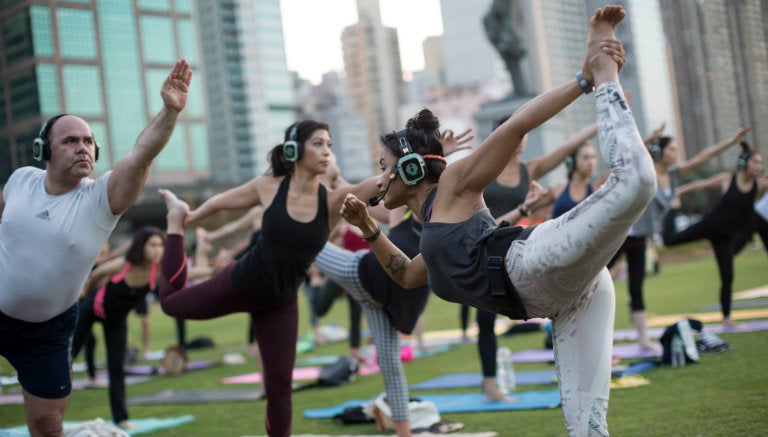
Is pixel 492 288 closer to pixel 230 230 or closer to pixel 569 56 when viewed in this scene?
pixel 230 230

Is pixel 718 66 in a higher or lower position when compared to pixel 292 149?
higher

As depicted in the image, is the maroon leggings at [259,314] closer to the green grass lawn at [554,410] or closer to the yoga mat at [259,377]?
the green grass lawn at [554,410]

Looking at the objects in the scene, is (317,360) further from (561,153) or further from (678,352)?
(561,153)

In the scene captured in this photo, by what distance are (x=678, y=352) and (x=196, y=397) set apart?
551cm

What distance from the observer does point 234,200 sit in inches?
236

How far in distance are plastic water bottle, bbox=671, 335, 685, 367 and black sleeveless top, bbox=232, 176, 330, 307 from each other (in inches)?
158

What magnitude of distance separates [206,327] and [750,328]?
55.5ft

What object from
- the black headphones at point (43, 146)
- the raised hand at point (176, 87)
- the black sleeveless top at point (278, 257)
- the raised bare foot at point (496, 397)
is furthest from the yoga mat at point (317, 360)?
the raised hand at point (176, 87)

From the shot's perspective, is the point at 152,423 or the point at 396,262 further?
the point at 152,423

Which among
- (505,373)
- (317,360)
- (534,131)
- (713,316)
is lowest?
(317,360)

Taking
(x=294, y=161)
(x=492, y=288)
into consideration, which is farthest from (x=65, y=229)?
(x=492, y=288)

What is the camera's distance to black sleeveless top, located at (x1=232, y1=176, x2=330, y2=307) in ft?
17.9

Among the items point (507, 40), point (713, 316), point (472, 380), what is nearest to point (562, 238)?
point (472, 380)

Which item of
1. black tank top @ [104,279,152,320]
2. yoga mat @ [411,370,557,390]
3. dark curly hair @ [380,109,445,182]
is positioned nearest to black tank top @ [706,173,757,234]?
yoga mat @ [411,370,557,390]
